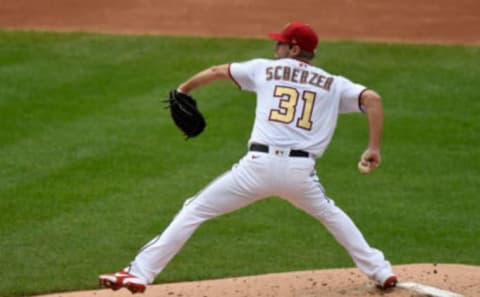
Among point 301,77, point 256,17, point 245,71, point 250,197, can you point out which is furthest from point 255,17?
point 250,197

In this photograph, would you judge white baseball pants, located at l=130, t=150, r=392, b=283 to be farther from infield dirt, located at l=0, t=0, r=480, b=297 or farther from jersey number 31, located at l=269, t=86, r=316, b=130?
infield dirt, located at l=0, t=0, r=480, b=297

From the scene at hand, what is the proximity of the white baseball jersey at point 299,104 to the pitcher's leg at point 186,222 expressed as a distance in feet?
1.23

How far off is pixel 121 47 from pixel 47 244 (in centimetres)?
705

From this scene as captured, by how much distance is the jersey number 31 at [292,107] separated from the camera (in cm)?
756

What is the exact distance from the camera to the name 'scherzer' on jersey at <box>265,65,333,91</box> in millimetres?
7598

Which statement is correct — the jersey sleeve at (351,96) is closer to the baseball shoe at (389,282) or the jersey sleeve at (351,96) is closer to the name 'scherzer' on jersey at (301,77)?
the name 'scherzer' on jersey at (301,77)

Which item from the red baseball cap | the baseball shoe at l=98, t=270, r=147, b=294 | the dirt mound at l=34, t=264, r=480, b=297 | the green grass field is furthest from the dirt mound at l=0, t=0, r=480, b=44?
the baseball shoe at l=98, t=270, r=147, b=294

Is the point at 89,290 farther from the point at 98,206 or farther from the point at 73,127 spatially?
the point at 73,127

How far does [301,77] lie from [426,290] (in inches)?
61.6

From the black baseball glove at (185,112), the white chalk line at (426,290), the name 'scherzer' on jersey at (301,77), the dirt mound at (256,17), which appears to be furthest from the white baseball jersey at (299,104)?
the dirt mound at (256,17)

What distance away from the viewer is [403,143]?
12.4 meters

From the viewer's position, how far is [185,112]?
8039 mm

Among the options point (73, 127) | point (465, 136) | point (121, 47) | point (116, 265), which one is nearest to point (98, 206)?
point (116, 265)

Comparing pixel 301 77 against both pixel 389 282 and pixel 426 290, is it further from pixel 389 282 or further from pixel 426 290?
pixel 426 290
